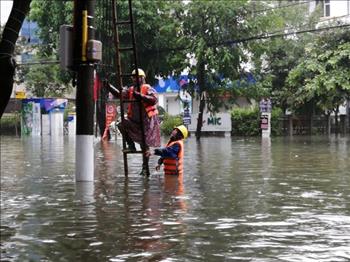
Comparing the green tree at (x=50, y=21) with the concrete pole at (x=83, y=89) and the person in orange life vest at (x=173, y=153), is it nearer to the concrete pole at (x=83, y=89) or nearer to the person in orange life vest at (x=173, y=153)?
the person in orange life vest at (x=173, y=153)

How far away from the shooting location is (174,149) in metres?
11.7

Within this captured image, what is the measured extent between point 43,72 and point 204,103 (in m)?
17.9

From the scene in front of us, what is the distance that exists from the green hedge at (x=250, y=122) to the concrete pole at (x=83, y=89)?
31.0 meters

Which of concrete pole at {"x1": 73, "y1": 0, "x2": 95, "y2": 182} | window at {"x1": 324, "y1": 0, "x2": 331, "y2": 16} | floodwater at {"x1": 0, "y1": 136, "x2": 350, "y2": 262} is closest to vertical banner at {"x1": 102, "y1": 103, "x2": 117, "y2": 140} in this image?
floodwater at {"x1": 0, "y1": 136, "x2": 350, "y2": 262}

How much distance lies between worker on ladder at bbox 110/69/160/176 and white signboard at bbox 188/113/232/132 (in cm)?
2891

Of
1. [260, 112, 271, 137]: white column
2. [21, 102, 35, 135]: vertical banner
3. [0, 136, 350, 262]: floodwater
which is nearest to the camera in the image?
[0, 136, 350, 262]: floodwater

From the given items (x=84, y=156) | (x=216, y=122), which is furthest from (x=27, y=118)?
(x=84, y=156)

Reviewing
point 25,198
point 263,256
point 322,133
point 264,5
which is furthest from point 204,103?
point 263,256

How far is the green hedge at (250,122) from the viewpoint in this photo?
4072cm

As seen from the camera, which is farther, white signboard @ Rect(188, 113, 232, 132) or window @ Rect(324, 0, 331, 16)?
window @ Rect(324, 0, 331, 16)

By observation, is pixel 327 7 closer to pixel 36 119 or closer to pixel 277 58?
pixel 277 58

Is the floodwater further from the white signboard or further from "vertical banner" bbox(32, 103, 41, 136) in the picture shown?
"vertical banner" bbox(32, 103, 41, 136)

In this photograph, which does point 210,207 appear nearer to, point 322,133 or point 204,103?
point 204,103

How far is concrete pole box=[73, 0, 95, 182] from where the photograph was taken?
9609 mm
